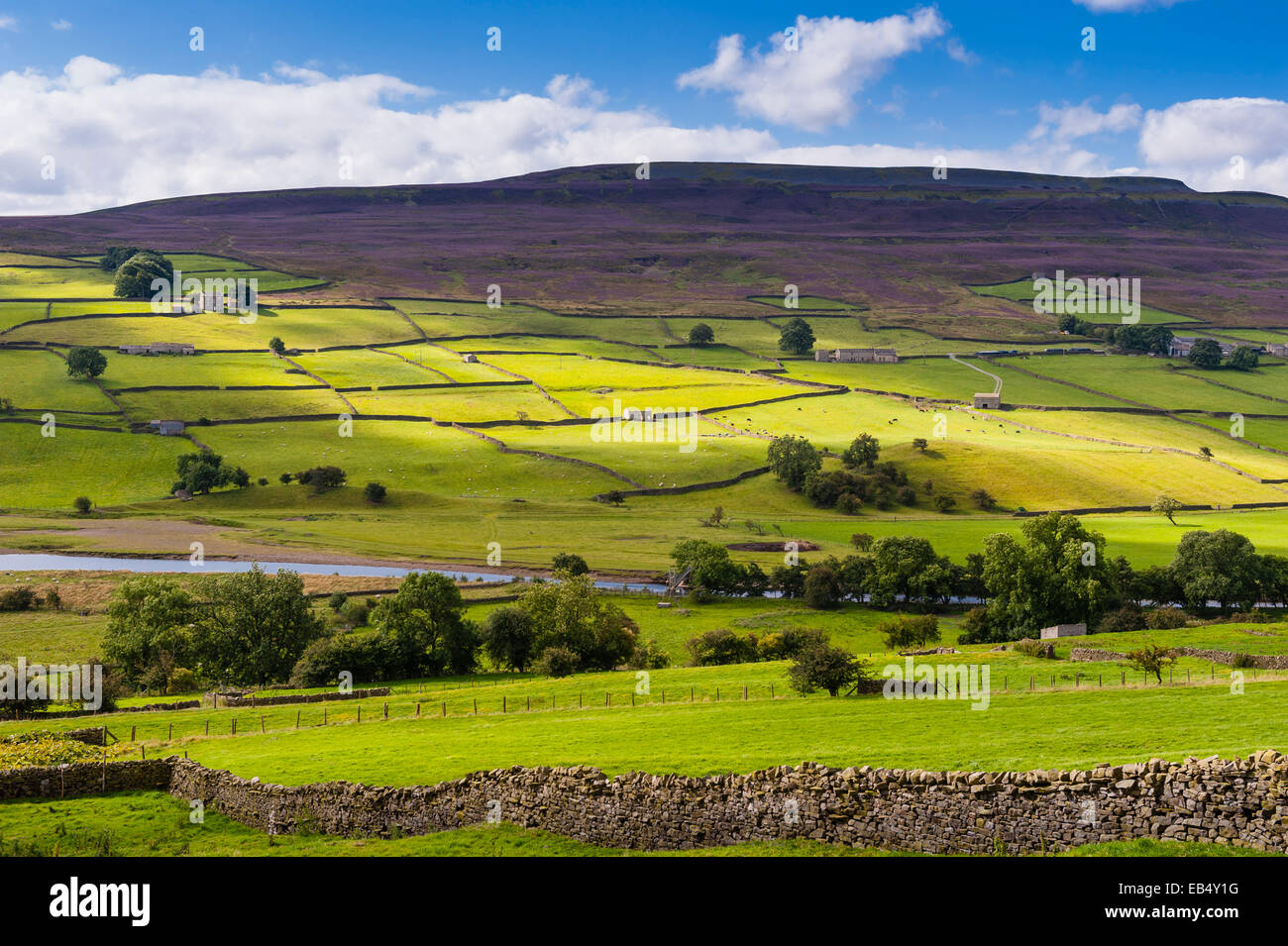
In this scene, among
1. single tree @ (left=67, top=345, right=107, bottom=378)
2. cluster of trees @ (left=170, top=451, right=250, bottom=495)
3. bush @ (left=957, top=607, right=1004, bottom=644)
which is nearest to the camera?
bush @ (left=957, top=607, right=1004, bottom=644)

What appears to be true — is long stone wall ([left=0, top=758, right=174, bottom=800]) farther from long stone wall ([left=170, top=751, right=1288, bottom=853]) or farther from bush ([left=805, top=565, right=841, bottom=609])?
bush ([left=805, top=565, right=841, bottom=609])

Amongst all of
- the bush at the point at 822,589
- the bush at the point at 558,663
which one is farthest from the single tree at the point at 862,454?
the bush at the point at 558,663

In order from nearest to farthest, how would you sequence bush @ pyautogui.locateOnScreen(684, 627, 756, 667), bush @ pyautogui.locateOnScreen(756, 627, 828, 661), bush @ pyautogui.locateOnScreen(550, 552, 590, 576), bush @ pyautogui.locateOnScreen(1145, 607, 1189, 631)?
bush @ pyautogui.locateOnScreen(684, 627, 756, 667) → bush @ pyautogui.locateOnScreen(756, 627, 828, 661) → bush @ pyautogui.locateOnScreen(1145, 607, 1189, 631) → bush @ pyautogui.locateOnScreen(550, 552, 590, 576)

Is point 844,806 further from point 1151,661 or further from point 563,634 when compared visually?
point 563,634

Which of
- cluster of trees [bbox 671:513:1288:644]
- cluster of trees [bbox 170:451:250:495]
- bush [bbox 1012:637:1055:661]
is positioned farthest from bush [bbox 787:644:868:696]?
cluster of trees [bbox 170:451:250:495]

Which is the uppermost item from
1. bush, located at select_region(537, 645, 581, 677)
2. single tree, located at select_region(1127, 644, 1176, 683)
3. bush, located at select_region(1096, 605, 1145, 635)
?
single tree, located at select_region(1127, 644, 1176, 683)

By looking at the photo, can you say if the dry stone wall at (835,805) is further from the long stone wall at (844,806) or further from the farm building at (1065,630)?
the farm building at (1065,630)

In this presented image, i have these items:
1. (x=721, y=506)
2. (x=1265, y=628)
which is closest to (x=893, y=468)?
(x=721, y=506)
